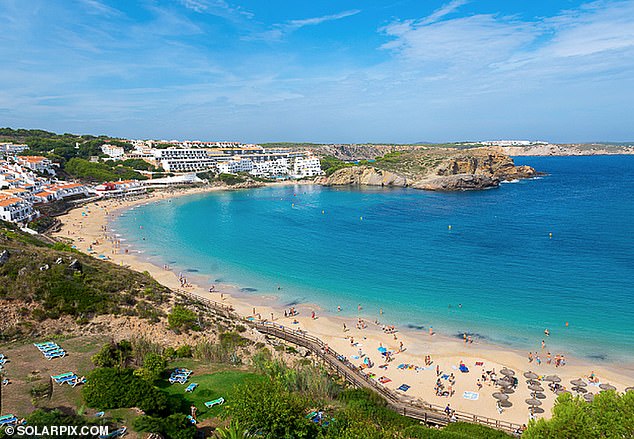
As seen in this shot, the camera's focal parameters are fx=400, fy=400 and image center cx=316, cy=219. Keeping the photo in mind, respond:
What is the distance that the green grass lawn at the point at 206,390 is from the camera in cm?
1323

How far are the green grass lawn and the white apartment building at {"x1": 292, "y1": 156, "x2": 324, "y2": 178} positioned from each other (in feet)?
361

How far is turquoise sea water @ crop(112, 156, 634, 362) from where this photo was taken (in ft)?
89.1

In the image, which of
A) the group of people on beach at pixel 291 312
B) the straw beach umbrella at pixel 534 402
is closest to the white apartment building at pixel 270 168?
the group of people on beach at pixel 291 312

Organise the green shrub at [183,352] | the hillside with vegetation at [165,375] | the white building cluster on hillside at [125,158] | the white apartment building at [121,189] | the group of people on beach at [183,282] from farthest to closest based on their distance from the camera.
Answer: the white apartment building at [121,189], the white building cluster on hillside at [125,158], the group of people on beach at [183,282], the green shrub at [183,352], the hillside with vegetation at [165,375]

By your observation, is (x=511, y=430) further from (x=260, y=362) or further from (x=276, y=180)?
(x=276, y=180)

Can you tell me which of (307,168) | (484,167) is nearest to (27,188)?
(307,168)

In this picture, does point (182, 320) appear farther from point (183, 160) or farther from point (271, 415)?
point (183, 160)

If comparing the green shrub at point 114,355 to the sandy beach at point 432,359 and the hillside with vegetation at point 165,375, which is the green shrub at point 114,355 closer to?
the hillside with vegetation at point 165,375

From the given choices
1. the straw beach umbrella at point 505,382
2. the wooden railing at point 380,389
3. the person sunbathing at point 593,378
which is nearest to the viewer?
the wooden railing at point 380,389

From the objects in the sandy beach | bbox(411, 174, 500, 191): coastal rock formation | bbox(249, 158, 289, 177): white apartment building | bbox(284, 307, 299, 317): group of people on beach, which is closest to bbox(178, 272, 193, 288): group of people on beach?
the sandy beach

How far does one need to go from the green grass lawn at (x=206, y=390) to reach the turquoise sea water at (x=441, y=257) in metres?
14.2

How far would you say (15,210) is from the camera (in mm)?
50312

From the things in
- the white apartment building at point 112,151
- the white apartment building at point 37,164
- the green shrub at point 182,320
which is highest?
the white apartment building at point 112,151

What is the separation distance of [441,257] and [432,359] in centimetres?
1978
